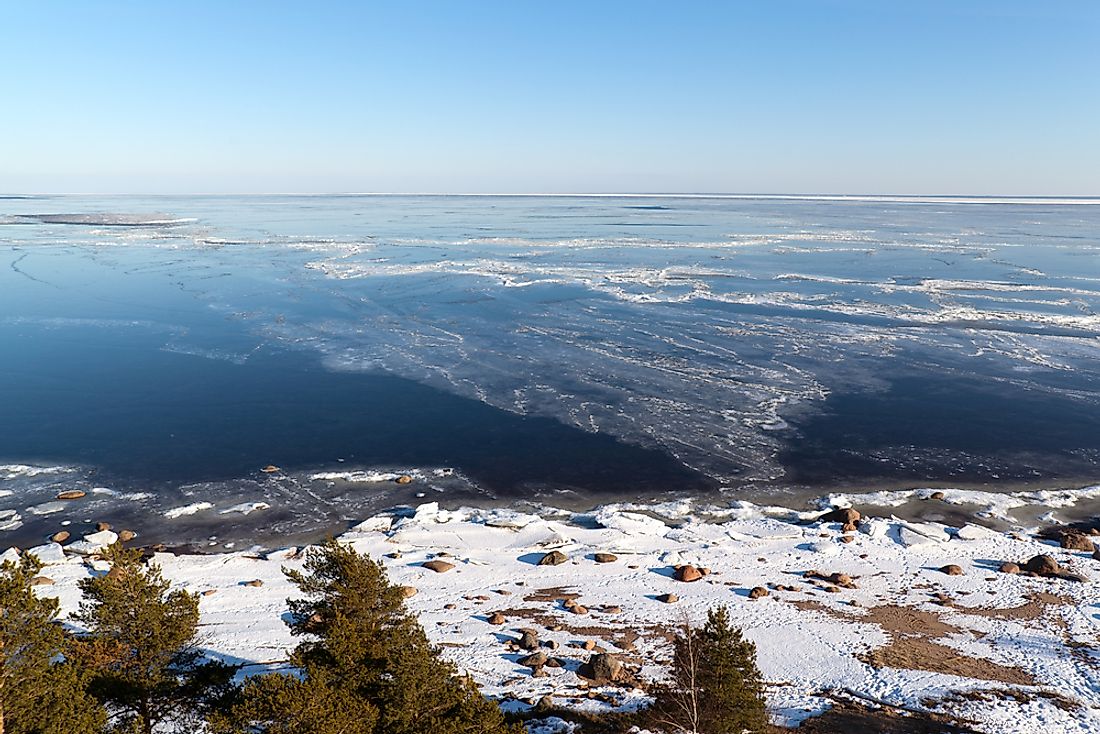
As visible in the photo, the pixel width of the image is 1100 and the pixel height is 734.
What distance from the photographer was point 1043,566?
77.9ft

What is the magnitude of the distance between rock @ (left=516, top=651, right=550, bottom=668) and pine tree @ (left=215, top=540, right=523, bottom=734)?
5019 mm

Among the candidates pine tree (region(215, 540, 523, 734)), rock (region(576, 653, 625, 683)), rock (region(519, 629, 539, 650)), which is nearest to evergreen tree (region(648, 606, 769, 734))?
pine tree (region(215, 540, 523, 734))

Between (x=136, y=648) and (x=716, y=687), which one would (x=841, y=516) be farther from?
(x=136, y=648)

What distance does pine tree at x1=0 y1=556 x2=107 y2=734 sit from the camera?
35.3ft

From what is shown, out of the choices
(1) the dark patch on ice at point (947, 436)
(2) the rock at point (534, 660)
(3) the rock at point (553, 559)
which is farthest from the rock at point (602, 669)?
(1) the dark patch on ice at point (947, 436)

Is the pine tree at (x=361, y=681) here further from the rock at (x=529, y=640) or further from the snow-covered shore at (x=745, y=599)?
the rock at (x=529, y=640)

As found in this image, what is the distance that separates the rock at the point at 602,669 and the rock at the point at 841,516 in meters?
12.0

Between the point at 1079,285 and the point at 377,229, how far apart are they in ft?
351

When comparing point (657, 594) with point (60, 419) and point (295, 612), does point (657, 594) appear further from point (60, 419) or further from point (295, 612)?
point (60, 419)

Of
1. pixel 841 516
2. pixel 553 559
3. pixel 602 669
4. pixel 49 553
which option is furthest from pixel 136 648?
pixel 841 516

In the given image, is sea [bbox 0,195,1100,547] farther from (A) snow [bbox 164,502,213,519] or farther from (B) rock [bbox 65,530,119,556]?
(B) rock [bbox 65,530,119,556]

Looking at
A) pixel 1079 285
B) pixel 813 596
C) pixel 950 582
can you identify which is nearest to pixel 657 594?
pixel 813 596

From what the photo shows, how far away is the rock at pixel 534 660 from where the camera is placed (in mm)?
19297

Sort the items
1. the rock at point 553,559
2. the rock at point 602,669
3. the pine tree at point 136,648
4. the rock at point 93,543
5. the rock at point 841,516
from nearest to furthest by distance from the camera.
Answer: the pine tree at point 136,648, the rock at point 602,669, the rock at point 93,543, the rock at point 553,559, the rock at point 841,516
